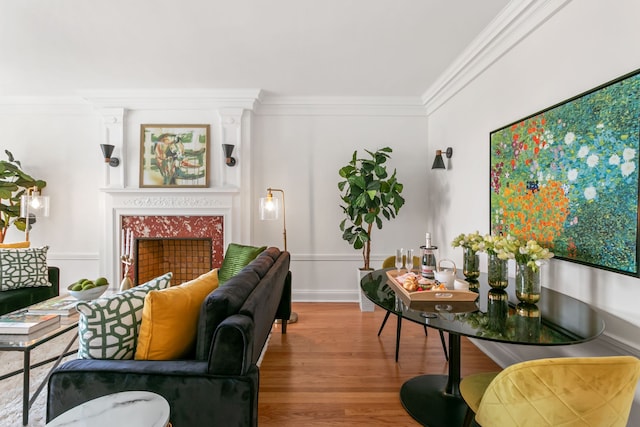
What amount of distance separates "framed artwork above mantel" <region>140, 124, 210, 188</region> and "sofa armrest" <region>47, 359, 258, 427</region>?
275 cm

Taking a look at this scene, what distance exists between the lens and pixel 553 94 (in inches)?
75.1

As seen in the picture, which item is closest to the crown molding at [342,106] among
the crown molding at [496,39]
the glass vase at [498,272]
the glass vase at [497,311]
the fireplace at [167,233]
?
the crown molding at [496,39]

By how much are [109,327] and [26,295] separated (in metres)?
2.31

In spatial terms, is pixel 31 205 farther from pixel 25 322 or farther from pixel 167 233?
pixel 25 322

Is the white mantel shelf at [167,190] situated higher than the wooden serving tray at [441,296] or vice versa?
the white mantel shelf at [167,190]

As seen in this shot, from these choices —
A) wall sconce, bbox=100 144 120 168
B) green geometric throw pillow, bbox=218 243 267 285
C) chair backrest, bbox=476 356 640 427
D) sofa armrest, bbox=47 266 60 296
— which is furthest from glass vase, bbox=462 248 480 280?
wall sconce, bbox=100 144 120 168

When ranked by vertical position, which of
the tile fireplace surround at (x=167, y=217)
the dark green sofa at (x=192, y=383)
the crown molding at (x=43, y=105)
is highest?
the crown molding at (x=43, y=105)

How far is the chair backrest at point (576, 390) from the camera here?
3.11 feet

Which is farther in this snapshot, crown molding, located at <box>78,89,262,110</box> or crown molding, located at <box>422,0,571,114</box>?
crown molding, located at <box>78,89,262,110</box>

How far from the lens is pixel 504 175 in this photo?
234 centimetres

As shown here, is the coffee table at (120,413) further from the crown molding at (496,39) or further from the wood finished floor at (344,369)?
the crown molding at (496,39)

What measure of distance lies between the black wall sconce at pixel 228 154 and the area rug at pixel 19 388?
229 cm

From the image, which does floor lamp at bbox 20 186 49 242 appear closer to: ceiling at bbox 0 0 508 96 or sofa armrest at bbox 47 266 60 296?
sofa armrest at bbox 47 266 60 296

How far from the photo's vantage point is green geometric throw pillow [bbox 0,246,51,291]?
277 centimetres
